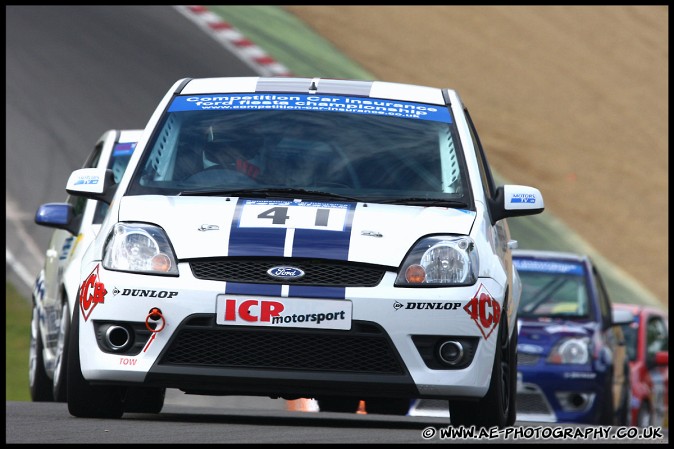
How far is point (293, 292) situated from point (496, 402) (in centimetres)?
119

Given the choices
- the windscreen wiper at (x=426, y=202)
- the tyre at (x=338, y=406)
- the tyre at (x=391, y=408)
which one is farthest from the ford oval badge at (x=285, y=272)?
the tyre at (x=338, y=406)

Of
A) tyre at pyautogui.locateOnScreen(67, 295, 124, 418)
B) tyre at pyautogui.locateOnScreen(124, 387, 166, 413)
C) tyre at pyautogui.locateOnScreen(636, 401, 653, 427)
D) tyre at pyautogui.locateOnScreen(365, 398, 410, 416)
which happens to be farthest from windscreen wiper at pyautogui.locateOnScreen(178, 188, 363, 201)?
tyre at pyautogui.locateOnScreen(636, 401, 653, 427)

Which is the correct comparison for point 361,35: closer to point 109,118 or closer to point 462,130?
point 109,118

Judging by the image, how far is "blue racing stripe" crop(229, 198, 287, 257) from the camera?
7.25 m

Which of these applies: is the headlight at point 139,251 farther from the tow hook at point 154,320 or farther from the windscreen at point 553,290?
the windscreen at point 553,290

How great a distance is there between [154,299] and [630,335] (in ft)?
33.0

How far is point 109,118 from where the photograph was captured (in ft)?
74.4

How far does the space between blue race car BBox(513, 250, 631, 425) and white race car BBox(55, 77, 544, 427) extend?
15.7 feet

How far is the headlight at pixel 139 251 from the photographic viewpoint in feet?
24.0

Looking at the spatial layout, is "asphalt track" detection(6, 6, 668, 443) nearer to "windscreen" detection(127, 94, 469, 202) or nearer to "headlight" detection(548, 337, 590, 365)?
"windscreen" detection(127, 94, 469, 202)

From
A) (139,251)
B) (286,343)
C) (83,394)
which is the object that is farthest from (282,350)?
(83,394)

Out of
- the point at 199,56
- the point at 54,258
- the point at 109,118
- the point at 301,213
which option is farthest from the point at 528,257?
the point at 199,56

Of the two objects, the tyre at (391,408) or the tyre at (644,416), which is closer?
the tyre at (391,408)

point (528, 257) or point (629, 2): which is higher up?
point (629, 2)
